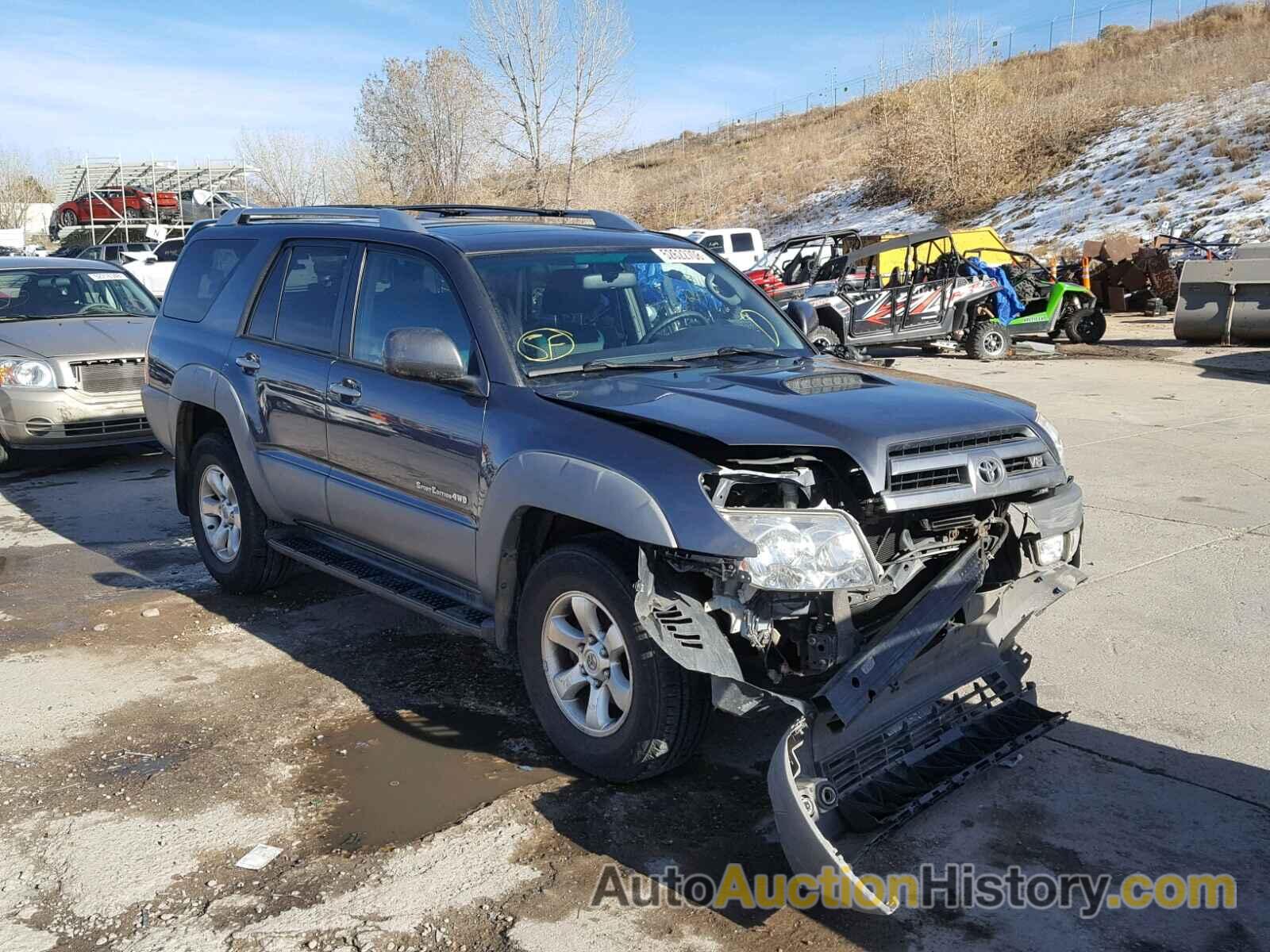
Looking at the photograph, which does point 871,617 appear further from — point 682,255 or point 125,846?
point 125,846

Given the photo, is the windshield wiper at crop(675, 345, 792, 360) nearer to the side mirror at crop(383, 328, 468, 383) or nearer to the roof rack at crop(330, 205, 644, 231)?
the side mirror at crop(383, 328, 468, 383)

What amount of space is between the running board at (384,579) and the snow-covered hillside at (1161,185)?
2474 cm

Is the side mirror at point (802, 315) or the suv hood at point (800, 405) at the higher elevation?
the side mirror at point (802, 315)

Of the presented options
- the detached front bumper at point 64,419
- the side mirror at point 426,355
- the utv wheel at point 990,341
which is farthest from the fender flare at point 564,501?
the utv wheel at point 990,341

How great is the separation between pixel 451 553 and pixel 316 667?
1.21 meters

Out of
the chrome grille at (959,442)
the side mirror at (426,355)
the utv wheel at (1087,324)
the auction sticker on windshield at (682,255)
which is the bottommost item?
the utv wheel at (1087,324)

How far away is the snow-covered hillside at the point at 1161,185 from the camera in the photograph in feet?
90.6

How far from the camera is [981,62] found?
39.7m

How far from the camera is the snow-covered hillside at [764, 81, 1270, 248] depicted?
2761cm

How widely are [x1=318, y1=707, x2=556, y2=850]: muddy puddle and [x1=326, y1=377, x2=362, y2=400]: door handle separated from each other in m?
1.38

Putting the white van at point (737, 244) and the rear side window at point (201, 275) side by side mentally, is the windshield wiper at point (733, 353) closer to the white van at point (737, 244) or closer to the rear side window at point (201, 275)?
the rear side window at point (201, 275)

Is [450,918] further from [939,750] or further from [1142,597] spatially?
[1142,597]

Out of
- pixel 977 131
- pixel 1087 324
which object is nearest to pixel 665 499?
pixel 1087 324

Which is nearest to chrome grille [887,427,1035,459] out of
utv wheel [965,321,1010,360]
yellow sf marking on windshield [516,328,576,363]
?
yellow sf marking on windshield [516,328,576,363]
